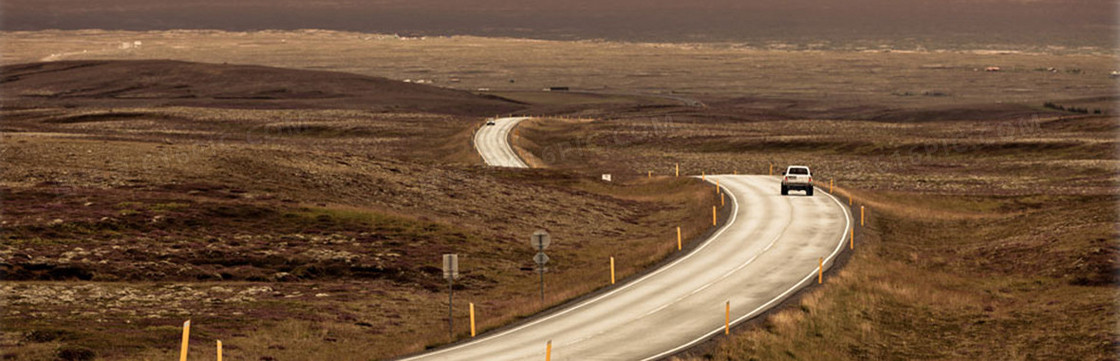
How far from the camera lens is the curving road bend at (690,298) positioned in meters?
32.4

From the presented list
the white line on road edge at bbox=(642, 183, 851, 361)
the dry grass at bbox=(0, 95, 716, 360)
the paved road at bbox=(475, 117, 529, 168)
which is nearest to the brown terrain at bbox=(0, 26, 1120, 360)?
the dry grass at bbox=(0, 95, 716, 360)

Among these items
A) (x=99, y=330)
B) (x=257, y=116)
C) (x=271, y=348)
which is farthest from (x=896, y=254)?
(x=257, y=116)

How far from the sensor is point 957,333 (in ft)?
124

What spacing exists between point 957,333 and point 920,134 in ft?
357

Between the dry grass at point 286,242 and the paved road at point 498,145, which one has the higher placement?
the dry grass at point 286,242

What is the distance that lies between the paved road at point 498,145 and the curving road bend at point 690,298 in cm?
4301

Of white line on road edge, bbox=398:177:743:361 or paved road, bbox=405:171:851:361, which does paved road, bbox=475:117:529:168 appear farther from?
white line on road edge, bbox=398:177:743:361

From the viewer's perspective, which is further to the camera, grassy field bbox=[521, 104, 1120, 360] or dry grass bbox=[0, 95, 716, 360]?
dry grass bbox=[0, 95, 716, 360]

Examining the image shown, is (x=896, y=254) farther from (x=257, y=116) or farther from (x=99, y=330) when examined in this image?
(x=257, y=116)

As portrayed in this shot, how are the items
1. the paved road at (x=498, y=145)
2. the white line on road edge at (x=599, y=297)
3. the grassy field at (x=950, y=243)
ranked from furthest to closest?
1. the paved road at (x=498, y=145)
2. the grassy field at (x=950, y=243)
3. the white line on road edge at (x=599, y=297)

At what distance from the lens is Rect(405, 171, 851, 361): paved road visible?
106 feet

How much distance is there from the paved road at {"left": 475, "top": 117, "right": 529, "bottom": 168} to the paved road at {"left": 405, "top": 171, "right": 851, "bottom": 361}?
42.9 meters

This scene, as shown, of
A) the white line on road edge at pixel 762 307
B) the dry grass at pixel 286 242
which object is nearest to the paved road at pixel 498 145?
the dry grass at pixel 286 242

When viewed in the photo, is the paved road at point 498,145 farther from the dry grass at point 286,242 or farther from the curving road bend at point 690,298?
the curving road bend at point 690,298
